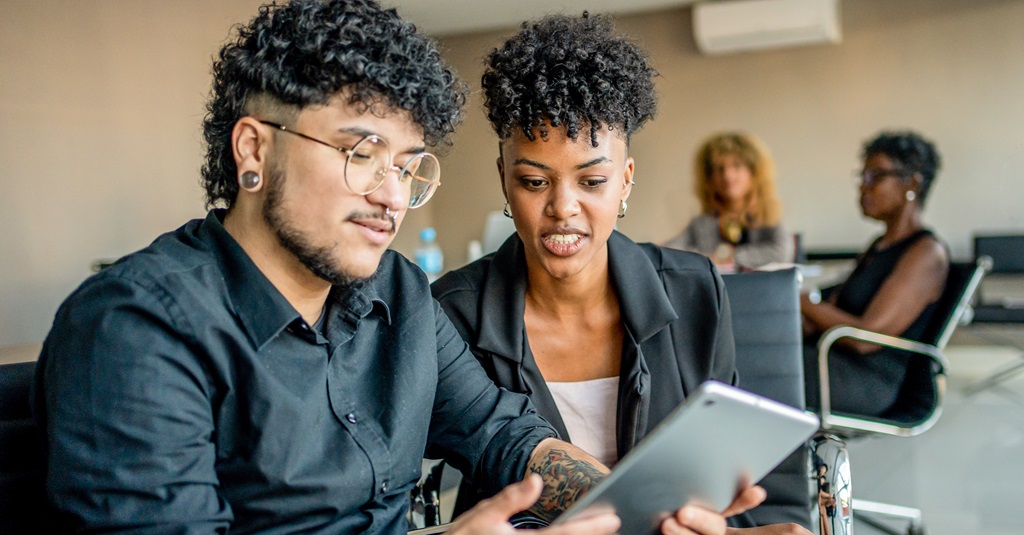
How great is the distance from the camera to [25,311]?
460 cm

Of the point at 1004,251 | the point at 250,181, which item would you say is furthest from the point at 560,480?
the point at 1004,251

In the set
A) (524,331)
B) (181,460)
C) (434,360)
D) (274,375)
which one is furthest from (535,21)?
(181,460)

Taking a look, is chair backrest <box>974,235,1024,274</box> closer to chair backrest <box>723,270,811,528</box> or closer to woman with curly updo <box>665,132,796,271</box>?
woman with curly updo <box>665,132,796,271</box>

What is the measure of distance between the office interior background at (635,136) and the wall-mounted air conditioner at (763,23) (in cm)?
20

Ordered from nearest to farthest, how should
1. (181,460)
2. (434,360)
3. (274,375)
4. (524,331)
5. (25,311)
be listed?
(181,460) < (274,375) < (434,360) < (524,331) < (25,311)

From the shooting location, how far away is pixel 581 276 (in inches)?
68.3

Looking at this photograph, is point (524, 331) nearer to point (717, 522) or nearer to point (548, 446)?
point (548, 446)

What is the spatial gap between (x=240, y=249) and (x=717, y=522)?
0.73m

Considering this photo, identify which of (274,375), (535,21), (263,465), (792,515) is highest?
(535,21)

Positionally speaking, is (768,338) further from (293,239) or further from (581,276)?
(293,239)

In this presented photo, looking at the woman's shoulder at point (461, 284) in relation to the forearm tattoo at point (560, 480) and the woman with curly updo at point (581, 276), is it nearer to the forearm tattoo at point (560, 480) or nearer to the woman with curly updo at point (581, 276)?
the woman with curly updo at point (581, 276)

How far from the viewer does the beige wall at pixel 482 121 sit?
4656 mm

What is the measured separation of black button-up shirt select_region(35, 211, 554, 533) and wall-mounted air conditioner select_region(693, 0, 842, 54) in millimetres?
5972

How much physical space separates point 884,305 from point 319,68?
261 cm
